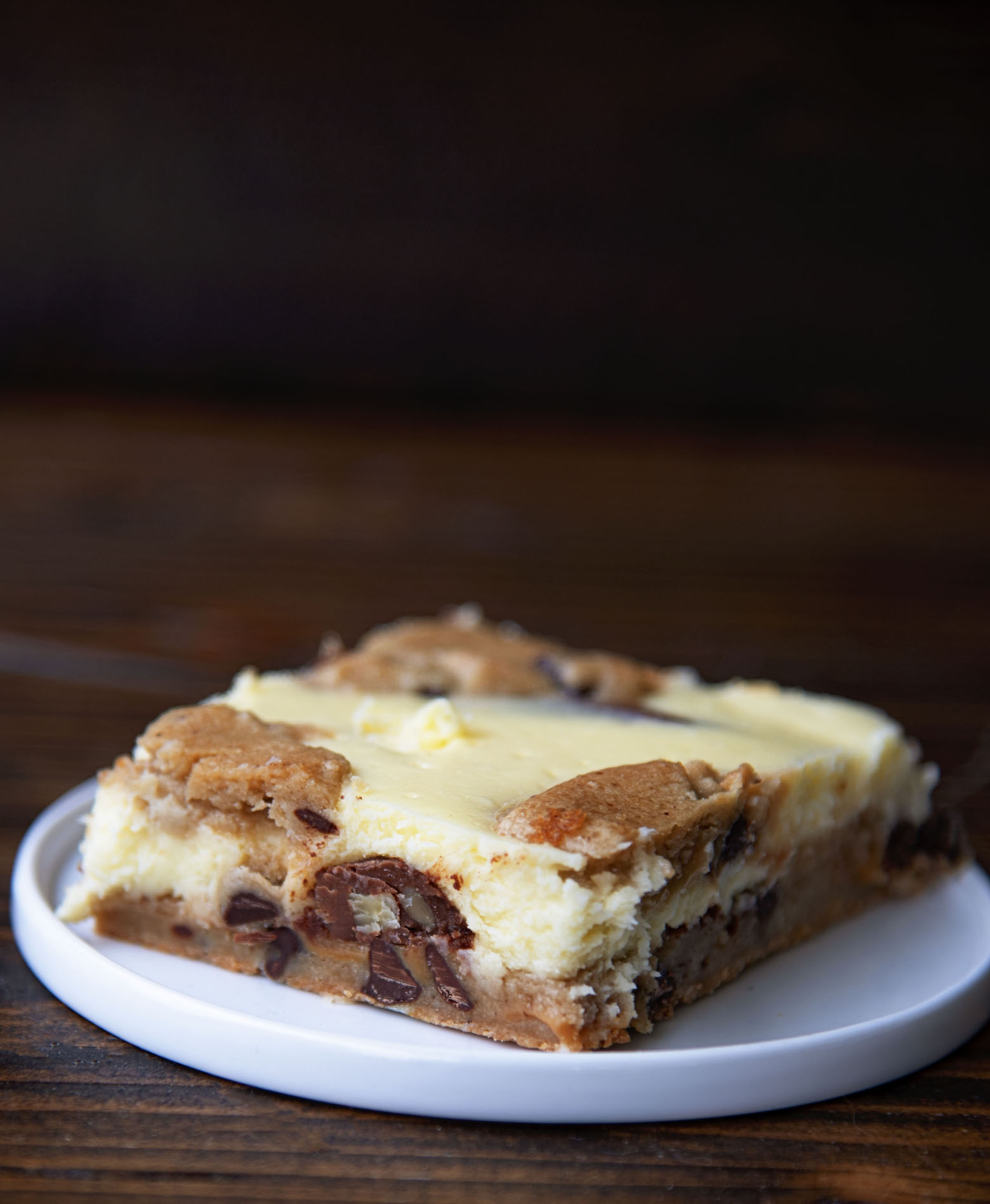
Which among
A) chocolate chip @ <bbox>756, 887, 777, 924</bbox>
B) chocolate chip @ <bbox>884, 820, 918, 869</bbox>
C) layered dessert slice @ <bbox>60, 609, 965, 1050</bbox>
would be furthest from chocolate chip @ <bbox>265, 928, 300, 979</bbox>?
chocolate chip @ <bbox>884, 820, 918, 869</bbox>

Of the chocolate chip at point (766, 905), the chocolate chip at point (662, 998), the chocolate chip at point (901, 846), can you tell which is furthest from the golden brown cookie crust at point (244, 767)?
the chocolate chip at point (901, 846)

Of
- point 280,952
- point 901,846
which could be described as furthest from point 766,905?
point 280,952

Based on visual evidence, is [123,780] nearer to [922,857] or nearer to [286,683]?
[286,683]

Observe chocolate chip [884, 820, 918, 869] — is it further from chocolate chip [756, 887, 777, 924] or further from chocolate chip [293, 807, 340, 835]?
chocolate chip [293, 807, 340, 835]

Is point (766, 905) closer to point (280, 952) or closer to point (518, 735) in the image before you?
point (518, 735)

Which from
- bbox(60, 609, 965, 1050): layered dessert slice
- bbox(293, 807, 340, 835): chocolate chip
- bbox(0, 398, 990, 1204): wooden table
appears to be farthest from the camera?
bbox(293, 807, 340, 835): chocolate chip
